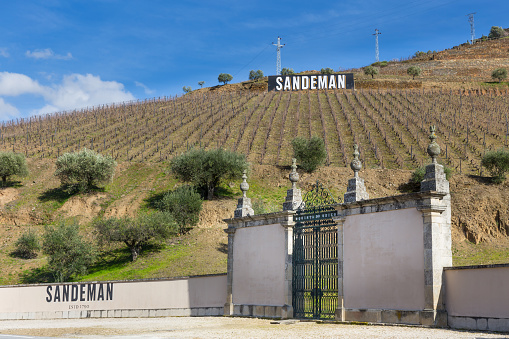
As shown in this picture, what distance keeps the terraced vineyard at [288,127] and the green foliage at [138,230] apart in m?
19.4

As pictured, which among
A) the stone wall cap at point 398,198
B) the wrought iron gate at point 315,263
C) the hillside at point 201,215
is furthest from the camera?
the hillside at point 201,215

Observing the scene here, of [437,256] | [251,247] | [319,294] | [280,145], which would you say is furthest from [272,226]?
[280,145]

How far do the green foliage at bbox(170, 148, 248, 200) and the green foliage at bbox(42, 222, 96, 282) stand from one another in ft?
37.8

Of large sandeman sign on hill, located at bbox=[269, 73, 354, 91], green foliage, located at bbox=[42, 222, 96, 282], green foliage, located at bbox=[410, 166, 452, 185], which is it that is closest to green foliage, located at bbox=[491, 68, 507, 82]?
large sandeman sign on hill, located at bbox=[269, 73, 354, 91]

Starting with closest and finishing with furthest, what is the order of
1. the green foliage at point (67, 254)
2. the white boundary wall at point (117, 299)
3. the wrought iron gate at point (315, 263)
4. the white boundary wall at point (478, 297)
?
the white boundary wall at point (478, 297) < the wrought iron gate at point (315, 263) < the white boundary wall at point (117, 299) < the green foliage at point (67, 254)

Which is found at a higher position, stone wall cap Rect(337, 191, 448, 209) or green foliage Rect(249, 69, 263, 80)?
green foliage Rect(249, 69, 263, 80)

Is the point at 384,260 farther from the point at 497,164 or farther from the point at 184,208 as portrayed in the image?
the point at 497,164

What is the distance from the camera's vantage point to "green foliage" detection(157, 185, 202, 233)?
4328 centimetres

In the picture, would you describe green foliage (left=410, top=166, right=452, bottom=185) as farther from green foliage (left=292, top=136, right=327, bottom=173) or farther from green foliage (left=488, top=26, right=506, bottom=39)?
green foliage (left=488, top=26, right=506, bottom=39)

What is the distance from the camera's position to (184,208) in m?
43.7

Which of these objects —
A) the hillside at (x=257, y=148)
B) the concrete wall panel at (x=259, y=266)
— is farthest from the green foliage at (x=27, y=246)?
the concrete wall panel at (x=259, y=266)

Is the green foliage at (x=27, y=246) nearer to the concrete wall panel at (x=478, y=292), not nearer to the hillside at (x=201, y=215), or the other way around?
the hillside at (x=201, y=215)

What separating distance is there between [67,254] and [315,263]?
79.4ft

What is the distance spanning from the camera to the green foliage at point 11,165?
178ft
